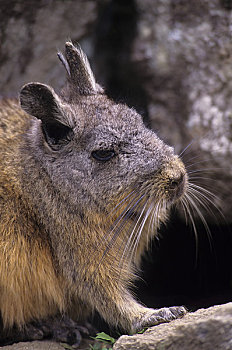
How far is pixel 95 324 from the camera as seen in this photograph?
20.5ft

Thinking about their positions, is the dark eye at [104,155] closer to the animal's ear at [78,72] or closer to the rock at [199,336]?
the animal's ear at [78,72]

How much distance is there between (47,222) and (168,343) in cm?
221

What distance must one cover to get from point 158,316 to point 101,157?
1.74m

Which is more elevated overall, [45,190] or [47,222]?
[45,190]

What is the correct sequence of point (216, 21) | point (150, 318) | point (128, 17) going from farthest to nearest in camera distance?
point (128, 17) → point (216, 21) → point (150, 318)

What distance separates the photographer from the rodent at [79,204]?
516 centimetres

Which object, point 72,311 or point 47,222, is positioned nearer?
point 47,222

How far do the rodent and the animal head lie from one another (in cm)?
1

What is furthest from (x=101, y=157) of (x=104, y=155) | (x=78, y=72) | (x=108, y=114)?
(x=78, y=72)

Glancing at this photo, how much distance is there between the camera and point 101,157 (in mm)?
5238

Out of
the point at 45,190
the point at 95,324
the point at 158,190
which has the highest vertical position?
the point at 158,190

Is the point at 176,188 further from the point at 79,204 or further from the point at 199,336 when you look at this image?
the point at 199,336

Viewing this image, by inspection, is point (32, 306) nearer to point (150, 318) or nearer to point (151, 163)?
point (150, 318)

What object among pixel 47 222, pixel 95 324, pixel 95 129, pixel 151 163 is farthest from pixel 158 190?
pixel 95 324
